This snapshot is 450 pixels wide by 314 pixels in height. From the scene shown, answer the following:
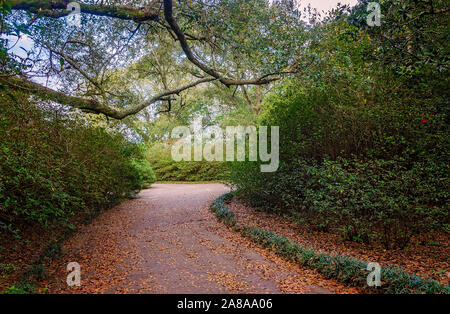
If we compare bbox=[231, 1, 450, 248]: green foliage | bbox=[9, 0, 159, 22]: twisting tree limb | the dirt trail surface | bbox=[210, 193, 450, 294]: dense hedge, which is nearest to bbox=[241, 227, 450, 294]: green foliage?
bbox=[210, 193, 450, 294]: dense hedge

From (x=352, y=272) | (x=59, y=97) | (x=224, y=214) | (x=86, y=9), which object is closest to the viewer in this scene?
(x=352, y=272)

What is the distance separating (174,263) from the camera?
17.7 ft

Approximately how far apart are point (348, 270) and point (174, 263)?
3.14m

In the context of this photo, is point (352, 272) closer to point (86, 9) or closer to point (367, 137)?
point (367, 137)

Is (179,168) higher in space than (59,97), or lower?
lower

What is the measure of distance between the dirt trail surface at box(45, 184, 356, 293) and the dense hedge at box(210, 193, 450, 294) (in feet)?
0.53

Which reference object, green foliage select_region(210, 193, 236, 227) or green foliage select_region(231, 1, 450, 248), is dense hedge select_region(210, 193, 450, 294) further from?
green foliage select_region(210, 193, 236, 227)

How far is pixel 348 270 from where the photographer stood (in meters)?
4.34

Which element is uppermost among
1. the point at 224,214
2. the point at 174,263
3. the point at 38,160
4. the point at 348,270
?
the point at 38,160

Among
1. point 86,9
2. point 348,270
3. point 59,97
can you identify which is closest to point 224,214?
point 348,270

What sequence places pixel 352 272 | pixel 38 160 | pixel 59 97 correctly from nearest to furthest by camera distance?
pixel 352 272 → pixel 38 160 → pixel 59 97

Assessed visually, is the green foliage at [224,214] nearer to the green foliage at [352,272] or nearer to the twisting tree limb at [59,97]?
the green foliage at [352,272]

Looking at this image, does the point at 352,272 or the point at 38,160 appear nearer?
the point at 352,272
